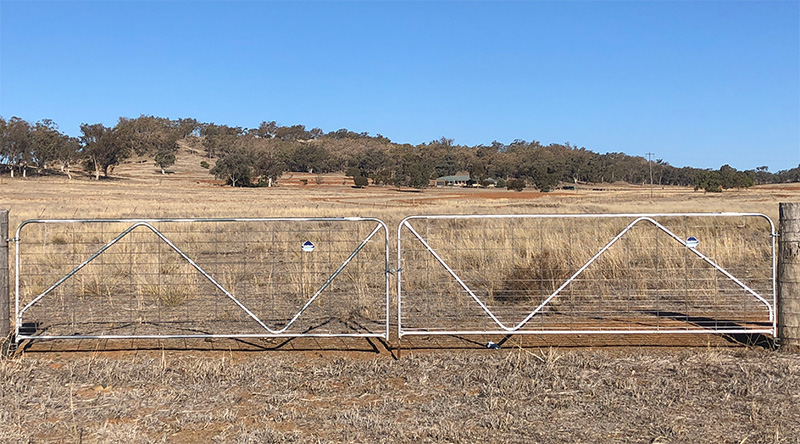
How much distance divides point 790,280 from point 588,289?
4.36 m

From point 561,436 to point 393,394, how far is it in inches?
60.8

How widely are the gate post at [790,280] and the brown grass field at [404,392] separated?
221mm

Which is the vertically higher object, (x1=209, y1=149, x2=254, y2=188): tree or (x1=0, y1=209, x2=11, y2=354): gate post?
(x1=209, y1=149, x2=254, y2=188): tree

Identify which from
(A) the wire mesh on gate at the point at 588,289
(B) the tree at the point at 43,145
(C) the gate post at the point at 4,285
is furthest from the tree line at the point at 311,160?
(C) the gate post at the point at 4,285

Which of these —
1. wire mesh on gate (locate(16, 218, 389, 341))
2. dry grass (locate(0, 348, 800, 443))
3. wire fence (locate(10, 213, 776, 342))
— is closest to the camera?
dry grass (locate(0, 348, 800, 443))

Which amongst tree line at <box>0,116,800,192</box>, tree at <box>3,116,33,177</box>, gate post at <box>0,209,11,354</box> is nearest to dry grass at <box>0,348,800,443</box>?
gate post at <box>0,209,11,354</box>

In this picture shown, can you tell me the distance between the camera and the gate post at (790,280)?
23.3ft

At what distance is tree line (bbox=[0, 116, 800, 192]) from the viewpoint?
305ft

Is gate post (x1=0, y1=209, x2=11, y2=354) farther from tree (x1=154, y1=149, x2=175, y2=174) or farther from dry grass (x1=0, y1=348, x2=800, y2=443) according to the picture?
tree (x1=154, y1=149, x2=175, y2=174)

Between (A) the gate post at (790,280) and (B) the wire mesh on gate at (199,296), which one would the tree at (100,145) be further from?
(A) the gate post at (790,280)

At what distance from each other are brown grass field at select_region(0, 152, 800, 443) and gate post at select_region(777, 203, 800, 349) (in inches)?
8.7

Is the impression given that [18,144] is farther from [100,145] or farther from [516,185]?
[516,185]

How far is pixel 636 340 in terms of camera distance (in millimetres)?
7820

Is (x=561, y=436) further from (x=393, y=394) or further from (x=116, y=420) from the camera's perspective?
(x=116, y=420)
